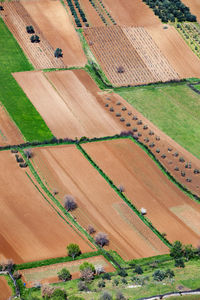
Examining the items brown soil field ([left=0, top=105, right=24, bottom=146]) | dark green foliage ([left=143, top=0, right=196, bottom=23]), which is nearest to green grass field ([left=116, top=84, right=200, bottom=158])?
brown soil field ([left=0, top=105, right=24, bottom=146])

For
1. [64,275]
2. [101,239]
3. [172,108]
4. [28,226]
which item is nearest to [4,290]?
[64,275]

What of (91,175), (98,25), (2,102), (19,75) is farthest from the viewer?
(98,25)

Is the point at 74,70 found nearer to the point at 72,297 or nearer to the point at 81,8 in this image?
the point at 81,8

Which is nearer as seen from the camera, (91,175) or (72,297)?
(72,297)

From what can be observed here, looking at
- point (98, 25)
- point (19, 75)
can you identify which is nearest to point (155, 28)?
point (98, 25)

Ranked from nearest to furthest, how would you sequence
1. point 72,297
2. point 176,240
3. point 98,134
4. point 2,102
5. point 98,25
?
1. point 72,297
2. point 176,240
3. point 98,134
4. point 2,102
5. point 98,25

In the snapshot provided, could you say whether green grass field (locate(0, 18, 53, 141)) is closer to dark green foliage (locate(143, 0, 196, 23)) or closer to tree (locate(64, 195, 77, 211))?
tree (locate(64, 195, 77, 211))

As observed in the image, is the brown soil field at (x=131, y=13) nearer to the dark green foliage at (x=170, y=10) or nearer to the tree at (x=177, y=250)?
the dark green foliage at (x=170, y=10)
